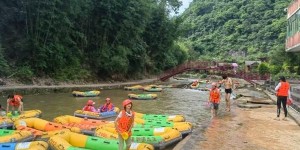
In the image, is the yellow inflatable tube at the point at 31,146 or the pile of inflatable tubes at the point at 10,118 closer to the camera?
the yellow inflatable tube at the point at 31,146

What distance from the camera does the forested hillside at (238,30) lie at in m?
A: 80.1

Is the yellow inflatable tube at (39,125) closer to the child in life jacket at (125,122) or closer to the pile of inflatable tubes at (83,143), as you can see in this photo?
the pile of inflatable tubes at (83,143)

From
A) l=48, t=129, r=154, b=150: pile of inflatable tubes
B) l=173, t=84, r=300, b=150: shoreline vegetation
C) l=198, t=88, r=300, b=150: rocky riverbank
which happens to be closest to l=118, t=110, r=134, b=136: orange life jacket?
l=48, t=129, r=154, b=150: pile of inflatable tubes

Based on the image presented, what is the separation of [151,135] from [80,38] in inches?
1024

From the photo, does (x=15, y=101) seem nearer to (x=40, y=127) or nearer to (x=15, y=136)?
(x=40, y=127)

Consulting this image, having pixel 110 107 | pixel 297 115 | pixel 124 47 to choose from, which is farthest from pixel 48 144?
pixel 124 47

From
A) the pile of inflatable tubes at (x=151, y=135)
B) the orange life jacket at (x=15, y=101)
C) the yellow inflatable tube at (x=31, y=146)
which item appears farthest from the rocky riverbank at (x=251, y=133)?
the orange life jacket at (x=15, y=101)

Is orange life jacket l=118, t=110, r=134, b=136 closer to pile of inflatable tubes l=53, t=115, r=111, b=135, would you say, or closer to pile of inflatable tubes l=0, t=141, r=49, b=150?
pile of inflatable tubes l=0, t=141, r=49, b=150

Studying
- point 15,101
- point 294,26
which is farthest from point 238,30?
point 15,101

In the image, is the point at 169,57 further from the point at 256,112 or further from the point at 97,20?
the point at 256,112

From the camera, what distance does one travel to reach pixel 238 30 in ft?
297

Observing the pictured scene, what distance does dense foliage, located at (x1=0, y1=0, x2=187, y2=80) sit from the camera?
2795cm

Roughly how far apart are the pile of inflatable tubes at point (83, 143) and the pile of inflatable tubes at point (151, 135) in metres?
1.02

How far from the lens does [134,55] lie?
4041 centimetres
